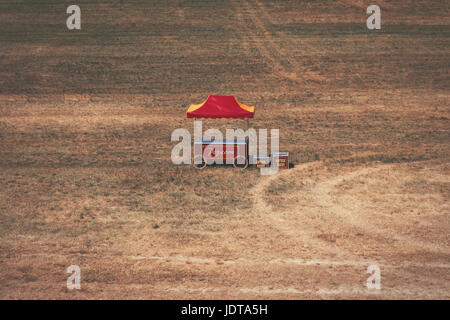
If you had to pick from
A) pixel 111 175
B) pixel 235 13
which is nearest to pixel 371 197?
pixel 111 175

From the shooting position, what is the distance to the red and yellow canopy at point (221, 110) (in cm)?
1630

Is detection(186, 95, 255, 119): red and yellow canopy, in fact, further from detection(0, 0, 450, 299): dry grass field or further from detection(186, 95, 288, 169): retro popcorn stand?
detection(0, 0, 450, 299): dry grass field

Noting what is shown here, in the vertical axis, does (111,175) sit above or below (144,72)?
below

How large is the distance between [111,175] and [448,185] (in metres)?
10.7

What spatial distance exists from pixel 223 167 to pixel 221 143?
83 cm

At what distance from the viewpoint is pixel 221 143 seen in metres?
16.6

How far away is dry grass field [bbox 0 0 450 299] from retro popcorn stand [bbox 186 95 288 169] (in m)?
0.70

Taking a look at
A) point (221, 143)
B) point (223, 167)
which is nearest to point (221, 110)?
point (221, 143)

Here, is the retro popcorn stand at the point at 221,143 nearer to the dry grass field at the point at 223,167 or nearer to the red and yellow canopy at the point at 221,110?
the red and yellow canopy at the point at 221,110

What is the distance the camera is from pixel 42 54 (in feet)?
102

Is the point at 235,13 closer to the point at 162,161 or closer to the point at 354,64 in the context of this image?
the point at 354,64

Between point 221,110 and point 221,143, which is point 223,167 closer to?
point 221,143

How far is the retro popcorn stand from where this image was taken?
53.6 ft

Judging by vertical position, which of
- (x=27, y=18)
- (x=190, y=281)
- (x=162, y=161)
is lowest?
(x=190, y=281)
